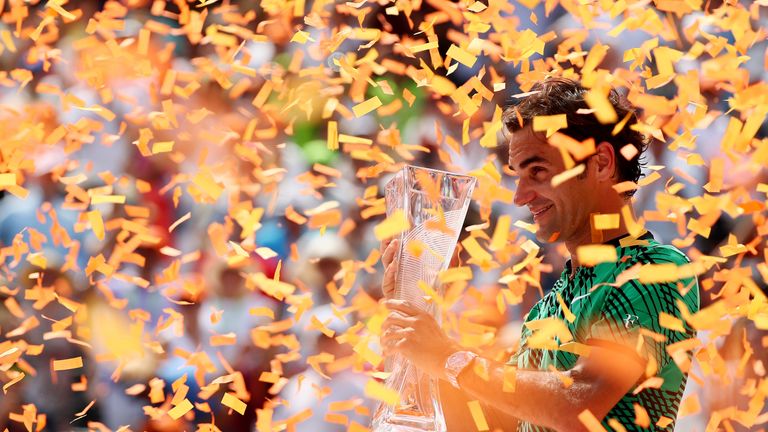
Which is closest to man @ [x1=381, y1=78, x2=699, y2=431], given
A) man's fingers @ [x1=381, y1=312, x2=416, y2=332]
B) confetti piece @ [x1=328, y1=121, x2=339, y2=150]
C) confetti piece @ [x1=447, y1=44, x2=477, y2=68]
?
man's fingers @ [x1=381, y1=312, x2=416, y2=332]

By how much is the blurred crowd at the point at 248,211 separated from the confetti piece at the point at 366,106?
4 centimetres

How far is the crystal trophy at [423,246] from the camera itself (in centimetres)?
83

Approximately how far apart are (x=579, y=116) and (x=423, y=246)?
0.94ft

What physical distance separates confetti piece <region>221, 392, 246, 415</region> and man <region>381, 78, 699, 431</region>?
705mm

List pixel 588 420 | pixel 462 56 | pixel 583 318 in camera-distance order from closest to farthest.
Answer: pixel 588 420 → pixel 583 318 → pixel 462 56

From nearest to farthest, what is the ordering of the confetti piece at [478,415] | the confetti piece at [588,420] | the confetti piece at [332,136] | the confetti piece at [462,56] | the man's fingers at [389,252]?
the confetti piece at [588,420]
the man's fingers at [389,252]
the confetti piece at [478,415]
the confetti piece at [462,56]
the confetti piece at [332,136]

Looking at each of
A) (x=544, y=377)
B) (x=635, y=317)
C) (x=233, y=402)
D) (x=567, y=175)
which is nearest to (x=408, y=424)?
(x=544, y=377)

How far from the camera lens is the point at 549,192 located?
3.28 feet

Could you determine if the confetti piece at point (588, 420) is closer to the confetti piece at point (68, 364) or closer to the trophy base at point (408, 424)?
the trophy base at point (408, 424)

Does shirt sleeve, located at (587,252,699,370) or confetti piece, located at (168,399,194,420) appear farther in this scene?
confetti piece, located at (168,399,194,420)

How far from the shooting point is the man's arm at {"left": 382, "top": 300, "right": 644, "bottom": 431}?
0.82m

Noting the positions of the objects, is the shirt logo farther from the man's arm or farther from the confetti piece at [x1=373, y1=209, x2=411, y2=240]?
the confetti piece at [x1=373, y1=209, x2=411, y2=240]

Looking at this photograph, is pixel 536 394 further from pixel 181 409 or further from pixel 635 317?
pixel 181 409

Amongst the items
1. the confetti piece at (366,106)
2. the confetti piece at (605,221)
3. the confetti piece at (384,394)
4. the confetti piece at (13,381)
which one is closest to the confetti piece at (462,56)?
the confetti piece at (366,106)
